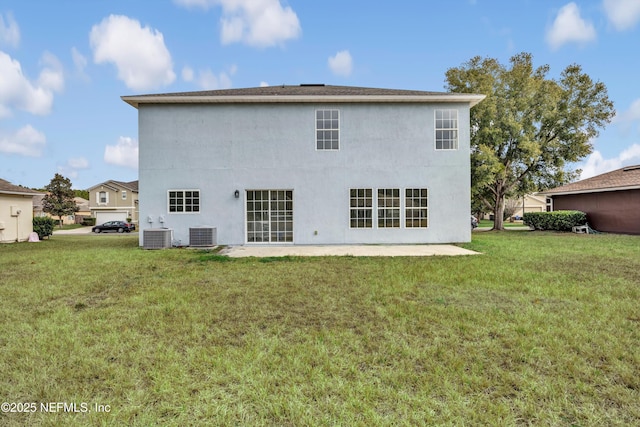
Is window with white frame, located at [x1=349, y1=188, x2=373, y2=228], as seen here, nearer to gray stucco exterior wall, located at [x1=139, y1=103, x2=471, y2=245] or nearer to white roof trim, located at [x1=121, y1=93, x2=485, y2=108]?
gray stucco exterior wall, located at [x1=139, y1=103, x2=471, y2=245]

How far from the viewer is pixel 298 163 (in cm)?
1280

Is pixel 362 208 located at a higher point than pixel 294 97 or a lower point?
lower

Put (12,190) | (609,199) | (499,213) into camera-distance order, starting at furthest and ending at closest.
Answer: (499,213) < (609,199) < (12,190)

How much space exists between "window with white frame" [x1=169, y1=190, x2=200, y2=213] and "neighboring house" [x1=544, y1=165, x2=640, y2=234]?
21.7 m

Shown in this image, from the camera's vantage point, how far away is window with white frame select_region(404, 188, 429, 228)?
1291cm

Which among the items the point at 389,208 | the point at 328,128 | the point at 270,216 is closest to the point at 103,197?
the point at 270,216

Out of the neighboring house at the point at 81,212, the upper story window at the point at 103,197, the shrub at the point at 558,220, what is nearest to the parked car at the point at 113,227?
the upper story window at the point at 103,197

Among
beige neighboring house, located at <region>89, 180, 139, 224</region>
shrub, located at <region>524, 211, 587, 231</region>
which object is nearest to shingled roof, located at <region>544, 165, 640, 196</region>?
shrub, located at <region>524, 211, 587, 231</region>

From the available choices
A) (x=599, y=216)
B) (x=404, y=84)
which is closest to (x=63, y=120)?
(x=404, y=84)

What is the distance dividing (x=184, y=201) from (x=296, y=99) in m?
6.02

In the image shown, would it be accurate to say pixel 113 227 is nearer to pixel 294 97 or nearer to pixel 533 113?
pixel 294 97

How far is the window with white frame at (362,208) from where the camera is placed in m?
12.9

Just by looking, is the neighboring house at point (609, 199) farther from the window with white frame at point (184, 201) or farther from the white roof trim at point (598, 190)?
the window with white frame at point (184, 201)

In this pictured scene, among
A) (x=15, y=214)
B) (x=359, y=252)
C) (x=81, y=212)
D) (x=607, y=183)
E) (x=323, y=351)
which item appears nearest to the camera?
(x=323, y=351)
